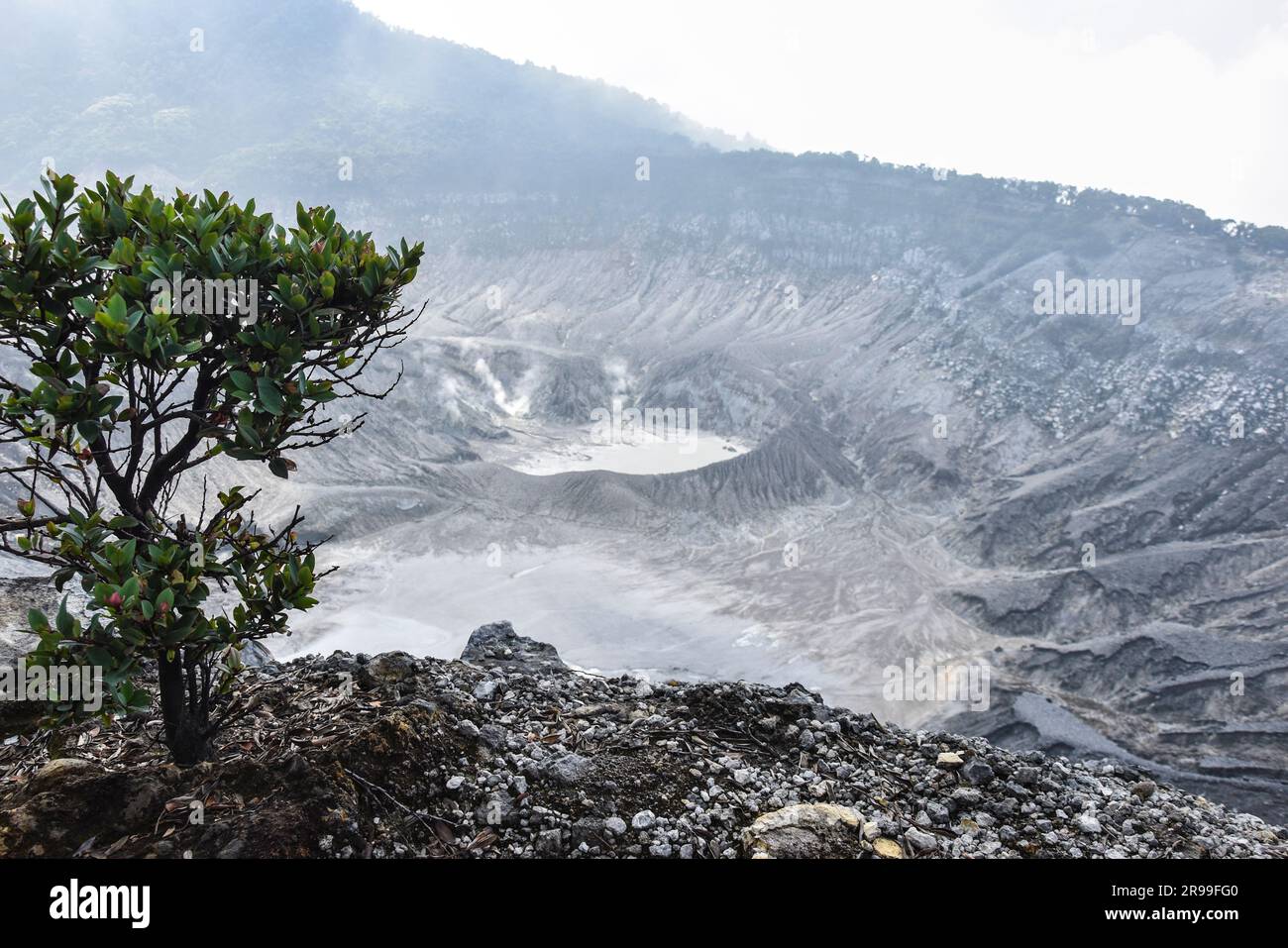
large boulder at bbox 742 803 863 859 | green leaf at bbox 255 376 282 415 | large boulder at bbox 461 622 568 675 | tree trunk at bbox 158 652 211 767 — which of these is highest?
green leaf at bbox 255 376 282 415

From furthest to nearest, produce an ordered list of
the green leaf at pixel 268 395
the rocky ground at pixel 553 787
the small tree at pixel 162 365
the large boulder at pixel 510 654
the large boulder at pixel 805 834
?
1. the large boulder at pixel 510 654
2. the large boulder at pixel 805 834
3. the rocky ground at pixel 553 787
4. the green leaf at pixel 268 395
5. the small tree at pixel 162 365

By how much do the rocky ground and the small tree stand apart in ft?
2.08

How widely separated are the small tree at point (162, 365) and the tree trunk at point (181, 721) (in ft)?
0.06

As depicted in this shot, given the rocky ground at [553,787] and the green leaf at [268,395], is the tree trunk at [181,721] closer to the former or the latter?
the rocky ground at [553,787]

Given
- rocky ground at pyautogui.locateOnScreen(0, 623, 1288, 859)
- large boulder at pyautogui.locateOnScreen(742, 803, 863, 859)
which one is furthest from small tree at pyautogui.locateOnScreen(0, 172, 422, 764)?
large boulder at pyautogui.locateOnScreen(742, 803, 863, 859)

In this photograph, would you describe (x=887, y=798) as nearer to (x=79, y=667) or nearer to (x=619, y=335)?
(x=79, y=667)

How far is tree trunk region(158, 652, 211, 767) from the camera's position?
4.35 m

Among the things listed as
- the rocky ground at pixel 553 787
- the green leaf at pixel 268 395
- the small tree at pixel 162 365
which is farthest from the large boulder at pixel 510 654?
the green leaf at pixel 268 395

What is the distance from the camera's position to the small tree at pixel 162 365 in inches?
135

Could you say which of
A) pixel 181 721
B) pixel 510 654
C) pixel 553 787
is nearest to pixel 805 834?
pixel 553 787

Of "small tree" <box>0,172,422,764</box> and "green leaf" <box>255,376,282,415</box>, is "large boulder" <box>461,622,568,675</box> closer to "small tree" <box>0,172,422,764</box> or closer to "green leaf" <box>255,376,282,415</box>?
"small tree" <box>0,172,422,764</box>

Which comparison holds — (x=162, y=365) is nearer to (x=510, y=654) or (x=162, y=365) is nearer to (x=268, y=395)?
(x=268, y=395)

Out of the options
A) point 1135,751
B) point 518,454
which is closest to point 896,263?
point 518,454
